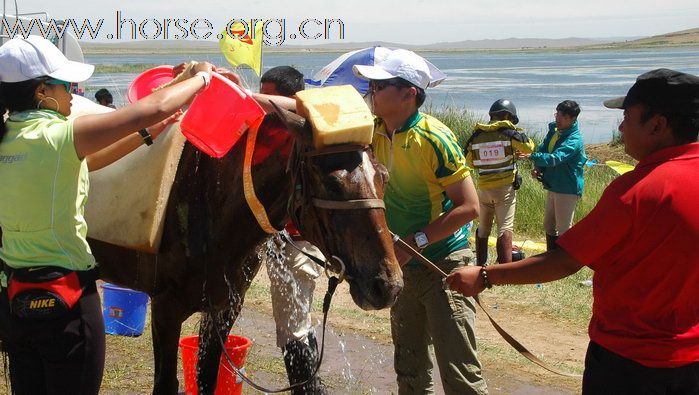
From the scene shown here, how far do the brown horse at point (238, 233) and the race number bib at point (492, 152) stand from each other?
617cm

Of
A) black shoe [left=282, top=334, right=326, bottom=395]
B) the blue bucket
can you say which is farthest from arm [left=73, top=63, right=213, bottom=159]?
the blue bucket

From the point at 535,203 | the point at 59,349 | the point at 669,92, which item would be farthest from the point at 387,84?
the point at 535,203

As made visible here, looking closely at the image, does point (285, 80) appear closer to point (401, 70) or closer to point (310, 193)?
point (401, 70)

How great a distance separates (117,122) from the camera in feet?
10.7

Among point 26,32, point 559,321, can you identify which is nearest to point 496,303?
point 559,321

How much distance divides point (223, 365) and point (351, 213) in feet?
7.03

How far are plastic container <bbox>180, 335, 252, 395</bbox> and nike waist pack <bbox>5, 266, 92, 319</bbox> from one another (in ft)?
6.18

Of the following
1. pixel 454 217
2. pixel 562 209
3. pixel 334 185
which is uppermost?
pixel 334 185

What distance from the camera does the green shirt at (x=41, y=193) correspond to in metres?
3.36

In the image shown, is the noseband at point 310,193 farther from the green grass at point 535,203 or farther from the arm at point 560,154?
the green grass at point 535,203

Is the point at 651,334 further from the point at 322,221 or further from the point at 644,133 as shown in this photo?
the point at 322,221

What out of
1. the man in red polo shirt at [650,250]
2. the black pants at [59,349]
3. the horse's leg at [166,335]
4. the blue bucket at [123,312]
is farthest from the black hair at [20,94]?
the blue bucket at [123,312]

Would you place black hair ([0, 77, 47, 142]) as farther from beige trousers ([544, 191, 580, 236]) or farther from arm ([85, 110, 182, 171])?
beige trousers ([544, 191, 580, 236])

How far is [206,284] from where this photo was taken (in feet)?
14.4
